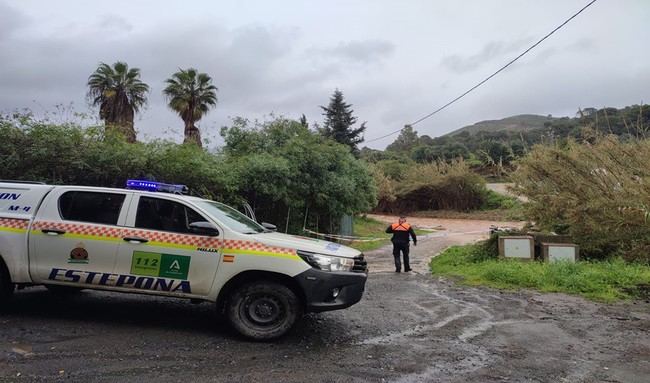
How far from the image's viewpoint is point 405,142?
9419 centimetres

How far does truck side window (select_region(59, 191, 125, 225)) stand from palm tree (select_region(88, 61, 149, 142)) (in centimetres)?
1913

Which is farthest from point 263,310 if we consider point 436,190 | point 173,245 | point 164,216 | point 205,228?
point 436,190

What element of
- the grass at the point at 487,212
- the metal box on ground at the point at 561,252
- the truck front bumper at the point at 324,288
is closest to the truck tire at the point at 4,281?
the truck front bumper at the point at 324,288

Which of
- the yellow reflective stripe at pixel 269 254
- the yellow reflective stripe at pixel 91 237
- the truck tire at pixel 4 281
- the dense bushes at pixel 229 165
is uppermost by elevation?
the dense bushes at pixel 229 165

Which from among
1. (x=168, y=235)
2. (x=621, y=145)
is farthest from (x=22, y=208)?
(x=621, y=145)

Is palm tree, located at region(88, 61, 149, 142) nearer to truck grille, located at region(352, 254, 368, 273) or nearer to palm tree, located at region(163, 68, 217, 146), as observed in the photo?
palm tree, located at region(163, 68, 217, 146)

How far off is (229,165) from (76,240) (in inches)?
291

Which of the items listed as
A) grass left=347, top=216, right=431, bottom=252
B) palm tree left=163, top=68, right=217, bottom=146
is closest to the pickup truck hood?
grass left=347, top=216, right=431, bottom=252

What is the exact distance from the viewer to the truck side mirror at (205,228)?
5504mm

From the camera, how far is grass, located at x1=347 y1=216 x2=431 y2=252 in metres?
19.2

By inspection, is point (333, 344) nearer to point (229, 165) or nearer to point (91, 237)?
point (91, 237)

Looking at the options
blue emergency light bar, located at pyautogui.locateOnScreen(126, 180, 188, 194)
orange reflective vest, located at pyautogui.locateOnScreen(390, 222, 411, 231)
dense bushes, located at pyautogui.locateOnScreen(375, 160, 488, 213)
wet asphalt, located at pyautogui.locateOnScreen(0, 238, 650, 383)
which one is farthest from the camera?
dense bushes, located at pyautogui.locateOnScreen(375, 160, 488, 213)

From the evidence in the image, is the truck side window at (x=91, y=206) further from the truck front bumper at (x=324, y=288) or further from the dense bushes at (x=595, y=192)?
the dense bushes at (x=595, y=192)

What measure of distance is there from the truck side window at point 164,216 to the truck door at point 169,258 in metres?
0.01
